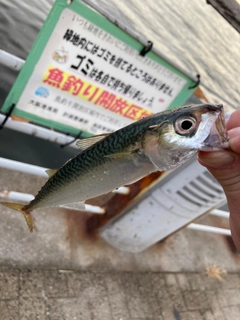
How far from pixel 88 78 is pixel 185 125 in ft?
8.01

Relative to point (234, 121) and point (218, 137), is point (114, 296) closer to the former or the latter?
point (234, 121)

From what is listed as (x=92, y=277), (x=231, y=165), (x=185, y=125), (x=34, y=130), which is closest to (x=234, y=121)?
(x=231, y=165)

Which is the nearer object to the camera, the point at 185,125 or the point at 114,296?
the point at 185,125

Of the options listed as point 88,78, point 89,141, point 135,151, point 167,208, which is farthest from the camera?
point 167,208

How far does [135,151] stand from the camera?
1668 millimetres

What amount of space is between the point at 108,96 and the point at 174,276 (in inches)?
99.6

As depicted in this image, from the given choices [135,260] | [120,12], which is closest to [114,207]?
[135,260]

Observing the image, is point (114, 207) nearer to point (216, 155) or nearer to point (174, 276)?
point (174, 276)

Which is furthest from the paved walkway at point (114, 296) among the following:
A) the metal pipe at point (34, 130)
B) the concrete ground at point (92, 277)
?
Answer: the metal pipe at point (34, 130)

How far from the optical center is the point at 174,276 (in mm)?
4645

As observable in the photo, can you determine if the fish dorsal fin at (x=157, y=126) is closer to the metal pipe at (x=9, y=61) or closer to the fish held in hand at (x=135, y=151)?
the fish held in hand at (x=135, y=151)

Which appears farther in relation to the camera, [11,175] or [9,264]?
[11,175]

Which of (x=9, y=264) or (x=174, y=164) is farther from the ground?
(x=174, y=164)

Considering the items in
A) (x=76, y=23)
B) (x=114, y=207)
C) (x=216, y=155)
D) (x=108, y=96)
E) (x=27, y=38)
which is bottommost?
(x=27, y=38)
